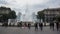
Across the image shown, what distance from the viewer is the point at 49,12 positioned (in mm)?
27594

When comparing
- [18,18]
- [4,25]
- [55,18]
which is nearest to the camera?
[4,25]

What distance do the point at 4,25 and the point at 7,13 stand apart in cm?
564

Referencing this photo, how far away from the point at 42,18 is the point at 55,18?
2793 millimetres

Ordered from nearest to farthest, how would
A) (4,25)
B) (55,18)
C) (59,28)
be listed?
(59,28), (4,25), (55,18)

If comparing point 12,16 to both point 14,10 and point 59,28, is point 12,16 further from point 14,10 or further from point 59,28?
point 59,28

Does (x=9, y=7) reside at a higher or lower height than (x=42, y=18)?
higher

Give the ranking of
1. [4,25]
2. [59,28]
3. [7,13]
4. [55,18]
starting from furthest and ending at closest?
[7,13]
[55,18]
[4,25]
[59,28]

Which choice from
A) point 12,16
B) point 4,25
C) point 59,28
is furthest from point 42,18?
point 59,28

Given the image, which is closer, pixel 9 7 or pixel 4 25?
pixel 4 25

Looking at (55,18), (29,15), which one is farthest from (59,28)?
(29,15)

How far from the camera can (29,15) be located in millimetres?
26531

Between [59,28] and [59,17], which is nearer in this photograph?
[59,28]

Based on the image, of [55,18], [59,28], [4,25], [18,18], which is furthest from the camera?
[18,18]

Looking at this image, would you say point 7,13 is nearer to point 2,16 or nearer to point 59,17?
point 2,16
